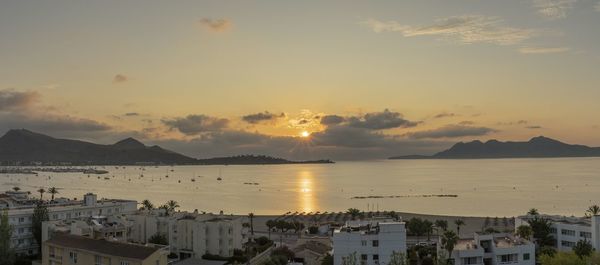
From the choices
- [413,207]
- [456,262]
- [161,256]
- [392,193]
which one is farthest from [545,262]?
[392,193]

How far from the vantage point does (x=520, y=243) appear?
35.2 metres

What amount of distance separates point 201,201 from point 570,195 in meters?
80.6

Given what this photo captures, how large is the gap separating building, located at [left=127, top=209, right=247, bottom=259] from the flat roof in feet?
38.5

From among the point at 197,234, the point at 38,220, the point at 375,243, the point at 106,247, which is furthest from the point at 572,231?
the point at 38,220

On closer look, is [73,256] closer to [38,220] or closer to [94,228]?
[94,228]

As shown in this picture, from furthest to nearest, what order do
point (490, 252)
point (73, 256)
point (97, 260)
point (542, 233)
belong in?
point (542, 233)
point (490, 252)
point (73, 256)
point (97, 260)

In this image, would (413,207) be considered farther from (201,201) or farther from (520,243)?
(520,243)

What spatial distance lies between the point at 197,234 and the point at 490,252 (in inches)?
854

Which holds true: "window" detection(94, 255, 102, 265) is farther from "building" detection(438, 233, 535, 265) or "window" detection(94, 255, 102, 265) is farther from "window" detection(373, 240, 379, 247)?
"building" detection(438, 233, 535, 265)

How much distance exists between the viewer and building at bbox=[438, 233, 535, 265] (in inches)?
1310

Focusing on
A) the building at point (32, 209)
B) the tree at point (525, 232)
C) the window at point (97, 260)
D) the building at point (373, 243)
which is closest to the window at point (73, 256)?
the window at point (97, 260)

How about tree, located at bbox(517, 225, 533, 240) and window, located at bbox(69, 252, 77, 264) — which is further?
tree, located at bbox(517, 225, 533, 240)

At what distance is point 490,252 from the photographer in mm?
33812

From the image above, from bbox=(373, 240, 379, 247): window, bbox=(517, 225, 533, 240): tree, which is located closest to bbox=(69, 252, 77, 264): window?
bbox=(373, 240, 379, 247): window
